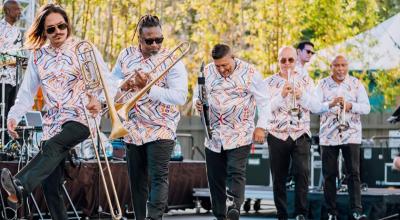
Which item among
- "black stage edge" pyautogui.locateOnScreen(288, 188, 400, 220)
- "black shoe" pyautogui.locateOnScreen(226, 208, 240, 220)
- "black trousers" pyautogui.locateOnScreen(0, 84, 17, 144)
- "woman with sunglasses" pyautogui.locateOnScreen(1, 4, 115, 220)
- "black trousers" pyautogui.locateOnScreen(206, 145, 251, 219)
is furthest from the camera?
"black trousers" pyautogui.locateOnScreen(0, 84, 17, 144)

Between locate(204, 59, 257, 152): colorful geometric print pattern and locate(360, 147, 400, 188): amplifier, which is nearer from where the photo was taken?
locate(204, 59, 257, 152): colorful geometric print pattern

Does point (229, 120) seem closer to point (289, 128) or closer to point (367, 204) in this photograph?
point (289, 128)

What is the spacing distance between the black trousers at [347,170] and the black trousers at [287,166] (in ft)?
3.24

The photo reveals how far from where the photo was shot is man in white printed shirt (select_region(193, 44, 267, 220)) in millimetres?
10570

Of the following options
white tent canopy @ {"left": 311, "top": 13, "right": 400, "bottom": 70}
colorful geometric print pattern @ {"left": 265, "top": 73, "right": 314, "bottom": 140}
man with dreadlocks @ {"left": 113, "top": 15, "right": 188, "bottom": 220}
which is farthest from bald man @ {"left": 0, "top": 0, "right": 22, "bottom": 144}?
white tent canopy @ {"left": 311, "top": 13, "right": 400, "bottom": 70}

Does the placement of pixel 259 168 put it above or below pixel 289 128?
below

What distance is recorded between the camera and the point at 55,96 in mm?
8930

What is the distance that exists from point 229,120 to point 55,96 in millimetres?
2290

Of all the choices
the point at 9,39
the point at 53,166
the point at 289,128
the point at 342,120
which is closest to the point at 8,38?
the point at 9,39

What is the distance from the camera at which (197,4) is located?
24469 millimetres

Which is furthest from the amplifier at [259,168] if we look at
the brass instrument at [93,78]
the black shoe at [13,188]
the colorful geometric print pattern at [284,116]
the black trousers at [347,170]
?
the black shoe at [13,188]

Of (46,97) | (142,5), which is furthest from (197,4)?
(46,97)

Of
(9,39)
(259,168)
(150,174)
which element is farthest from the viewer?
(259,168)

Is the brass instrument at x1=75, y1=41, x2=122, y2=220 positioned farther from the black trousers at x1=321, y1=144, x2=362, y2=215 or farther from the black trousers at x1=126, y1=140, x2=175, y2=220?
the black trousers at x1=321, y1=144, x2=362, y2=215
